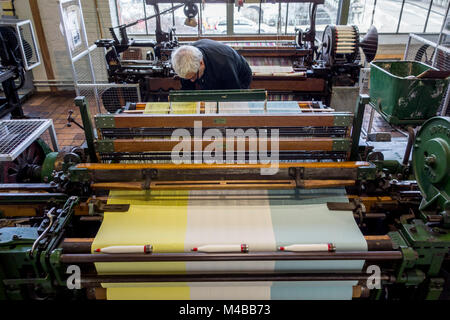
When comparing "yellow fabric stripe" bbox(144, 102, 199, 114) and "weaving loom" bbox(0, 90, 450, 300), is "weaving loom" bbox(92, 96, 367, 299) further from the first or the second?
"yellow fabric stripe" bbox(144, 102, 199, 114)

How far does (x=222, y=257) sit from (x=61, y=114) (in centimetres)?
610

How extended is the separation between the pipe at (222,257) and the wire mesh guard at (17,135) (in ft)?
4.45

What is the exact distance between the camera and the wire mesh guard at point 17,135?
2926mm

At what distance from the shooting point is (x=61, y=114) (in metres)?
7.04

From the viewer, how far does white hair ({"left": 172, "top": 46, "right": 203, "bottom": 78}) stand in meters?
3.03

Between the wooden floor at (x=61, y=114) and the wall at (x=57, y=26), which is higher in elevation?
the wall at (x=57, y=26)

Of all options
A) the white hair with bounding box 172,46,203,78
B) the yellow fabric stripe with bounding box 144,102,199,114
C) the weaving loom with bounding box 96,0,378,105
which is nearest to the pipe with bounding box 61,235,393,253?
the yellow fabric stripe with bounding box 144,102,199,114

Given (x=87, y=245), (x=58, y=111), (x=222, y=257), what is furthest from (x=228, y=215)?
(x=58, y=111)

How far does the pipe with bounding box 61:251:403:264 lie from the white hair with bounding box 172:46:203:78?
167cm

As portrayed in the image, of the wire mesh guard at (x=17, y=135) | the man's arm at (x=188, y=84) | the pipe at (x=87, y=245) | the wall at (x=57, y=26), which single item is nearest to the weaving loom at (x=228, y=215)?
the pipe at (x=87, y=245)

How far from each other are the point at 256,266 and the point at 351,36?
13.0 ft

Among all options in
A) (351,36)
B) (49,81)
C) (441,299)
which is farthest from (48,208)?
(49,81)

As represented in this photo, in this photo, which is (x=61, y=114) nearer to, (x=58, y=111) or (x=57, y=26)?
(x=58, y=111)

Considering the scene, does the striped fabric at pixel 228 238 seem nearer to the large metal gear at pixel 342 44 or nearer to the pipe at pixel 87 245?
the pipe at pixel 87 245
